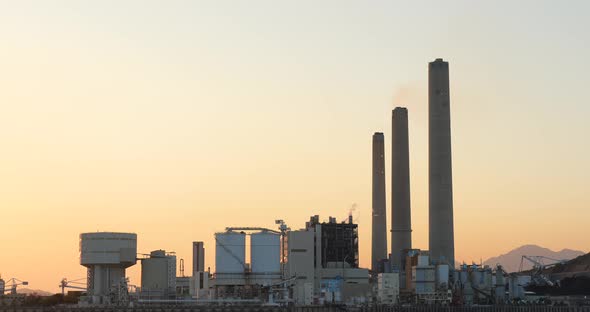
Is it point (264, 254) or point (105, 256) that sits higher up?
point (264, 254)

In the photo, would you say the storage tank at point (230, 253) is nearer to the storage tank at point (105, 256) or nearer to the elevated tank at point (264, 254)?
the elevated tank at point (264, 254)

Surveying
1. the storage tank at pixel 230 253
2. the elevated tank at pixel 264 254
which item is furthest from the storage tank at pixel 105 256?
the elevated tank at pixel 264 254

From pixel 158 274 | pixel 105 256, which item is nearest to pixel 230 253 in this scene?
pixel 158 274

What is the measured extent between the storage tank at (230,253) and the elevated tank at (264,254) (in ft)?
5.93

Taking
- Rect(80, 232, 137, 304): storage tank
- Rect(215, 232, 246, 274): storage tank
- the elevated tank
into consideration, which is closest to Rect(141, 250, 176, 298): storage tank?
Rect(80, 232, 137, 304): storage tank

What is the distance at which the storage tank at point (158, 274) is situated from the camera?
18125 centimetres

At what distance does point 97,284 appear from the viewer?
17612 centimetres

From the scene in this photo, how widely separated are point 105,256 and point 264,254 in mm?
32344

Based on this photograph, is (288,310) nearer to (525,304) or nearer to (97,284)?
(97,284)

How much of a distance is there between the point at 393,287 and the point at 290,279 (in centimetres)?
1805

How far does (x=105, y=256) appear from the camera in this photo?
175m

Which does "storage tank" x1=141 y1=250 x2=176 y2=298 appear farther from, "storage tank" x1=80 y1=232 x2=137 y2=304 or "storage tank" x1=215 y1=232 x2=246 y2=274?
"storage tank" x1=215 y1=232 x2=246 y2=274

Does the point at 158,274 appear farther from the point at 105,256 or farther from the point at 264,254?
the point at 264,254

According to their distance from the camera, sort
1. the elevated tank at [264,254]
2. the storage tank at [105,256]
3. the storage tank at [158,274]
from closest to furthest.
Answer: the storage tank at [105,256] → the storage tank at [158,274] → the elevated tank at [264,254]
